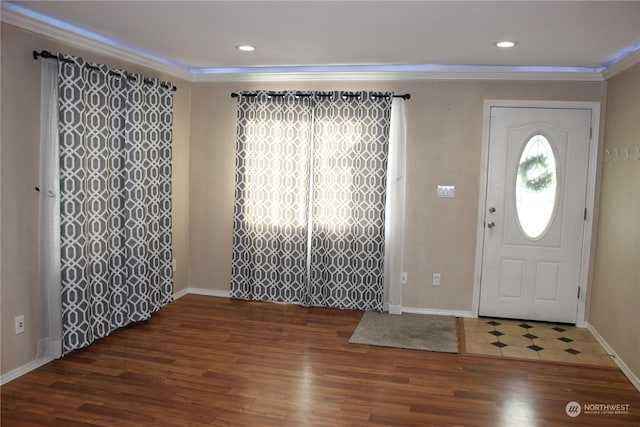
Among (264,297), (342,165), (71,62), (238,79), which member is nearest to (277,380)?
(264,297)

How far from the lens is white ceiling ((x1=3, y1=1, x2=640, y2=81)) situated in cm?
295

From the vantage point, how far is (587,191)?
463 centimetres

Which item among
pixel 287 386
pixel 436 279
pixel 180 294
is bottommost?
pixel 287 386

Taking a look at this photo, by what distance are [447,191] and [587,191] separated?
1259 millimetres

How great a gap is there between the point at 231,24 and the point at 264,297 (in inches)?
114

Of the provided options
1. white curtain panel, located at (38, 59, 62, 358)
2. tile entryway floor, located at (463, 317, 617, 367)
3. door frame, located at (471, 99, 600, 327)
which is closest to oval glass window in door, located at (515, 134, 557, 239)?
door frame, located at (471, 99, 600, 327)

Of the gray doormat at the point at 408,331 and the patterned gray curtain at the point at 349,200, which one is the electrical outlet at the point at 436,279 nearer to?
the gray doormat at the point at 408,331

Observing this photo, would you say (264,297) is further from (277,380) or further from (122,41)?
(122,41)

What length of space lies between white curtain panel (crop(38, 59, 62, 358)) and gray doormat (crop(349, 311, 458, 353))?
2306mm

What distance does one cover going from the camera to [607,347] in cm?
414

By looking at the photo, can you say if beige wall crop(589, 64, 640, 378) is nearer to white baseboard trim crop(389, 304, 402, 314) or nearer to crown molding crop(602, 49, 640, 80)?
crown molding crop(602, 49, 640, 80)

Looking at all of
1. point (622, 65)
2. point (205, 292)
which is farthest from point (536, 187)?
point (205, 292)

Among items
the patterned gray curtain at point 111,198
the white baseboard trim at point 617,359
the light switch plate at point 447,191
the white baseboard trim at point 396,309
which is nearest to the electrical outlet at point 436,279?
the white baseboard trim at point 396,309

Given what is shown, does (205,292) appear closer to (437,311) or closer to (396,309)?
(396,309)
